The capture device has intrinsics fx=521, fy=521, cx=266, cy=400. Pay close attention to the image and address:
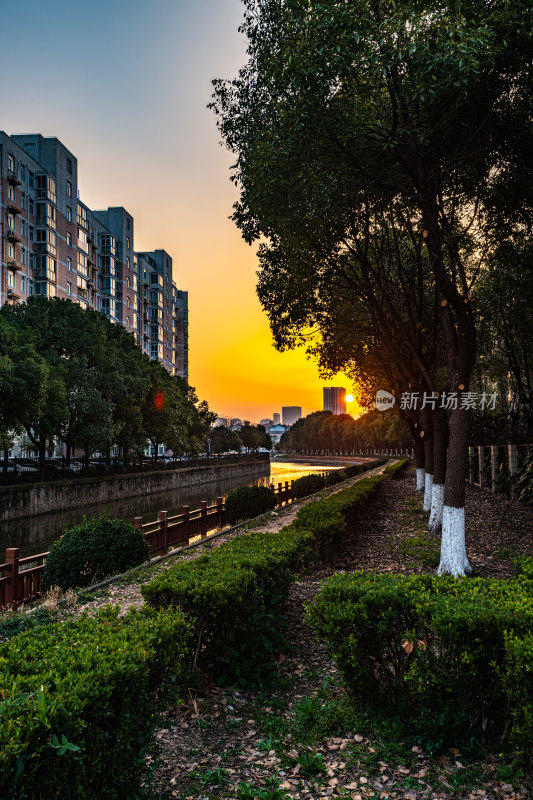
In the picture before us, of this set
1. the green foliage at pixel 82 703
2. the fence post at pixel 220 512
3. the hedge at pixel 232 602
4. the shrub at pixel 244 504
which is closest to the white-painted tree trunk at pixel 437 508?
the shrub at pixel 244 504

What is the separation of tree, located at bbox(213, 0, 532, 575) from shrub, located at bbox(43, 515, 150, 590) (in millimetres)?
5898

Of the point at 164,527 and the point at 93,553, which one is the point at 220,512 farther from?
the point at 93,553

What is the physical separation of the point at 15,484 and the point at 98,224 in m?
46.7

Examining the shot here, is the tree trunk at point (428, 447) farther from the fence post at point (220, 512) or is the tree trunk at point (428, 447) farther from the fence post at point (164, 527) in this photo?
the fence post at point (164, 527)

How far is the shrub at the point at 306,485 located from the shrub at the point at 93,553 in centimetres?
1679

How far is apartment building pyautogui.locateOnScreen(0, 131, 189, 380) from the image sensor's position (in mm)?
→ 45406

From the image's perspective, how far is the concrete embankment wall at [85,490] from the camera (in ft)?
84.5

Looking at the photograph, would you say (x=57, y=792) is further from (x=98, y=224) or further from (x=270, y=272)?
(x=98, y=224)

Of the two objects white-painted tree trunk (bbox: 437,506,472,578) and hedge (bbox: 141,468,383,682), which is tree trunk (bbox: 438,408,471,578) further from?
hedge (bbox: 141,468,383,682)

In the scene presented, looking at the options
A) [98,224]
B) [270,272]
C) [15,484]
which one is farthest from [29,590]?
[98,224]

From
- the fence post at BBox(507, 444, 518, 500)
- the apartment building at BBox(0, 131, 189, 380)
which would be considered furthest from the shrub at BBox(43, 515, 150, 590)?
the apartment building at BBox(0, 131, 189, 380)

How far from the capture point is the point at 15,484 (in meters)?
26.5

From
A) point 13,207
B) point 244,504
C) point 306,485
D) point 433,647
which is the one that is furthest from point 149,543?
point 13,207

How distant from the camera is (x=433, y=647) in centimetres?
437
